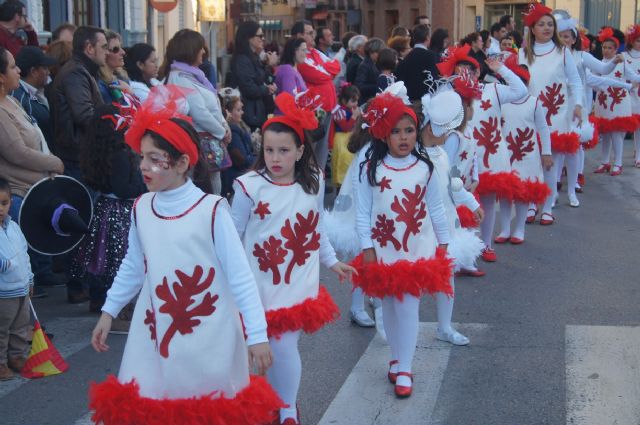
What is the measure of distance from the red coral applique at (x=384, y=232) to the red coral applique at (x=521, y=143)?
418cm

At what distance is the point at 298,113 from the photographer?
503 centimetres

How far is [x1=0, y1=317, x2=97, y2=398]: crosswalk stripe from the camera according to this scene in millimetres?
6750

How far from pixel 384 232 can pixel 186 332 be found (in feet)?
6.74

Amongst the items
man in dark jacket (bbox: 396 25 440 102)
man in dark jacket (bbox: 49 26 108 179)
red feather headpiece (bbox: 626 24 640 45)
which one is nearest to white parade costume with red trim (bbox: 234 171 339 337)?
man in dark jacket (bbox: 49 26 108 179)

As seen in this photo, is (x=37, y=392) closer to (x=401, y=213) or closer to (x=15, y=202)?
(x=15, y=202)

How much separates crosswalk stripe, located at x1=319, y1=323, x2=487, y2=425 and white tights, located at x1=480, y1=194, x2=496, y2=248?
8.27ft

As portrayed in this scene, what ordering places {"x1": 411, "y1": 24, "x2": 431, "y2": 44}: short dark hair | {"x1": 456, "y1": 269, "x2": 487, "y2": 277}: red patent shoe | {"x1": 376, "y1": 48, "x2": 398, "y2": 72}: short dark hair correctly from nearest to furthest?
{"x1": 456, "y1": 269, "x2": 487, "y2": 277}: red patent shoe, {"x1": 411, "y1": 24, "x2": 431, "y2": 44}: short dark hair, {"x1": 376, "y1": 48, "x2": 398, "y2": 72}: short dark hair

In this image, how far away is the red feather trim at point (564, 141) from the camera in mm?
11164

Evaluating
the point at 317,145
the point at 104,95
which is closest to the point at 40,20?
the point at 317,145

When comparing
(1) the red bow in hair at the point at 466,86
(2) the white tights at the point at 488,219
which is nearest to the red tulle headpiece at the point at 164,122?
(1) the red bow in hair at the point at 466,86

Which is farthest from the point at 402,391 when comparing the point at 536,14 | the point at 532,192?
the point at 536,14

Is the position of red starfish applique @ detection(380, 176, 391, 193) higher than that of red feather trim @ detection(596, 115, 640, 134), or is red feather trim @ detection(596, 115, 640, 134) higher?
red starfish applique @ detection(380, 176, 391, 193)

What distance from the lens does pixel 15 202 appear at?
7.15 meters

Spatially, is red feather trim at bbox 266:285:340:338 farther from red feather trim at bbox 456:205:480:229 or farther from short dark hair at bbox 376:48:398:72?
short dark hair at bbox 376:48:398:72
